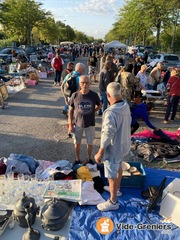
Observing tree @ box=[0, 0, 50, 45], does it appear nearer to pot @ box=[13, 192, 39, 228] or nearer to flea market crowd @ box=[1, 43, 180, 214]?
flea market crowd @ box=[1, 43, 180, 214]

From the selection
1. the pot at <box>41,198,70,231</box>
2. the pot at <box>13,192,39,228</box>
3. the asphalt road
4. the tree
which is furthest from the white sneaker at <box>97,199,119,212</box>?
the tree

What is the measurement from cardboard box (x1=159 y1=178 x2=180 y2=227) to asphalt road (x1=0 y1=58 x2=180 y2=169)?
5.01 ft

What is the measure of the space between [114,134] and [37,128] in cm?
432

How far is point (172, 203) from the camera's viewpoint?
10.5ft

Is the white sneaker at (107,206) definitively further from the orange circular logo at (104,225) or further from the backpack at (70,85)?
the backpack at (70,85)

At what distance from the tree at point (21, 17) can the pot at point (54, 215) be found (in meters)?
39.0

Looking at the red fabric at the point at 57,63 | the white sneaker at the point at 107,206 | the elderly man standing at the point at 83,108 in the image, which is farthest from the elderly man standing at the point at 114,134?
the red fabric at the point at 57,63

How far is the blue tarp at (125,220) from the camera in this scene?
3.09 metres

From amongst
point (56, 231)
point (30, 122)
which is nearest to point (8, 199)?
point (56, 231)

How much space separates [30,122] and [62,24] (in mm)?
91288

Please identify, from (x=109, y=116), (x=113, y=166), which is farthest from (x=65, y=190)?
(x=109, y=116)

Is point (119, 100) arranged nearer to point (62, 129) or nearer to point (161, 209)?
point (161, 209)

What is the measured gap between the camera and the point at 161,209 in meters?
3.39

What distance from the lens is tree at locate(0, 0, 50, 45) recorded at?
3731 cm
